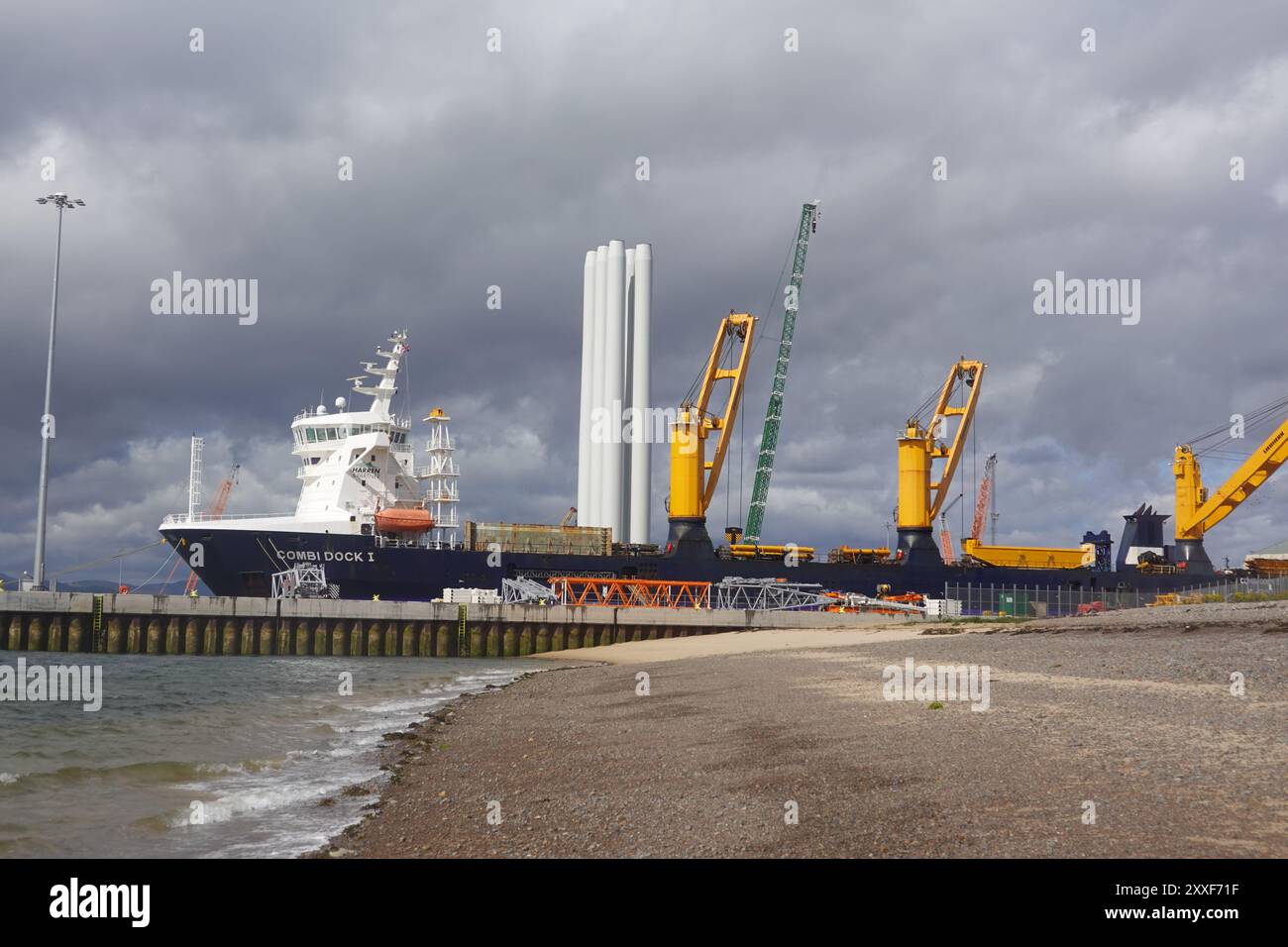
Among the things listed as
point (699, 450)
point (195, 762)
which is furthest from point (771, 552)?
point (195, 762)

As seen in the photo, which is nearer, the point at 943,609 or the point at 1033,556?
the point at 943,609

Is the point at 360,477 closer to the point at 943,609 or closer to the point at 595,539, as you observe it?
the point at 595,539

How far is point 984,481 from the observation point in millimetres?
122875

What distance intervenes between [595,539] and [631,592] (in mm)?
4212

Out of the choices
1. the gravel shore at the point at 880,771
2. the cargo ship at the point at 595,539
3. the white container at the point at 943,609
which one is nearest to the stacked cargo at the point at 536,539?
the cargo ship at the point at 595,539

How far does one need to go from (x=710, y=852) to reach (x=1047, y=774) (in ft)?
11.7

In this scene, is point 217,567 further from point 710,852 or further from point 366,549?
point 710,852

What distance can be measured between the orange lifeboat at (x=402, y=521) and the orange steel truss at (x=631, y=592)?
7622 millimetres

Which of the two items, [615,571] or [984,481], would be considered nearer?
[615,571]

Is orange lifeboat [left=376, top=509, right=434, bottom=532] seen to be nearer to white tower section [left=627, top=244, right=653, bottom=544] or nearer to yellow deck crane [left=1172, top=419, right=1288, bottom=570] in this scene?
white tower section [left=627, top=244, right=653, bottom=544]

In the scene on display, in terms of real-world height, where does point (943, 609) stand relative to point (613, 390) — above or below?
below

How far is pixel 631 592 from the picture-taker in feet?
180

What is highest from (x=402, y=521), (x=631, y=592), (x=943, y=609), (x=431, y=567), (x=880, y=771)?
(x=402, y=521)
